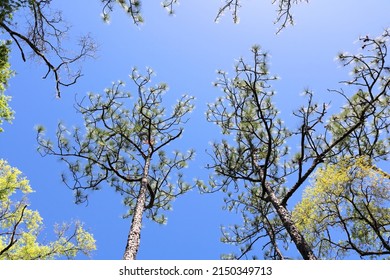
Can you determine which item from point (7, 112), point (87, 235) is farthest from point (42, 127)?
point (87, 235)

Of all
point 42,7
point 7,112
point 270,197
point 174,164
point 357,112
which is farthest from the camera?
point 174,164

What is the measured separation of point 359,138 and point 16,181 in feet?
34.9

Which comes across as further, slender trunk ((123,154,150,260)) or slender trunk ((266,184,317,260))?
slender trunk ((123,154,150,260))

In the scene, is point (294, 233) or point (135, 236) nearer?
point (294, 233)

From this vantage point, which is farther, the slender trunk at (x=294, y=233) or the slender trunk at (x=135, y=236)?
the slender trunk at (x=135, y=236)

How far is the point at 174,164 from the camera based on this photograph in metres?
10.2

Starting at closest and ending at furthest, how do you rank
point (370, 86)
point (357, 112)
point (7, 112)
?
point (370, 86), point (357, 112), point (7, 112)

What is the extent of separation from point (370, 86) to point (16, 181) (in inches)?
426

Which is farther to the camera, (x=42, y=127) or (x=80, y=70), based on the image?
(x=42, y=127)

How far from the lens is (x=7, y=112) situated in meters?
9.38

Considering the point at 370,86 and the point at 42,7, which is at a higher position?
the point at 42,7
